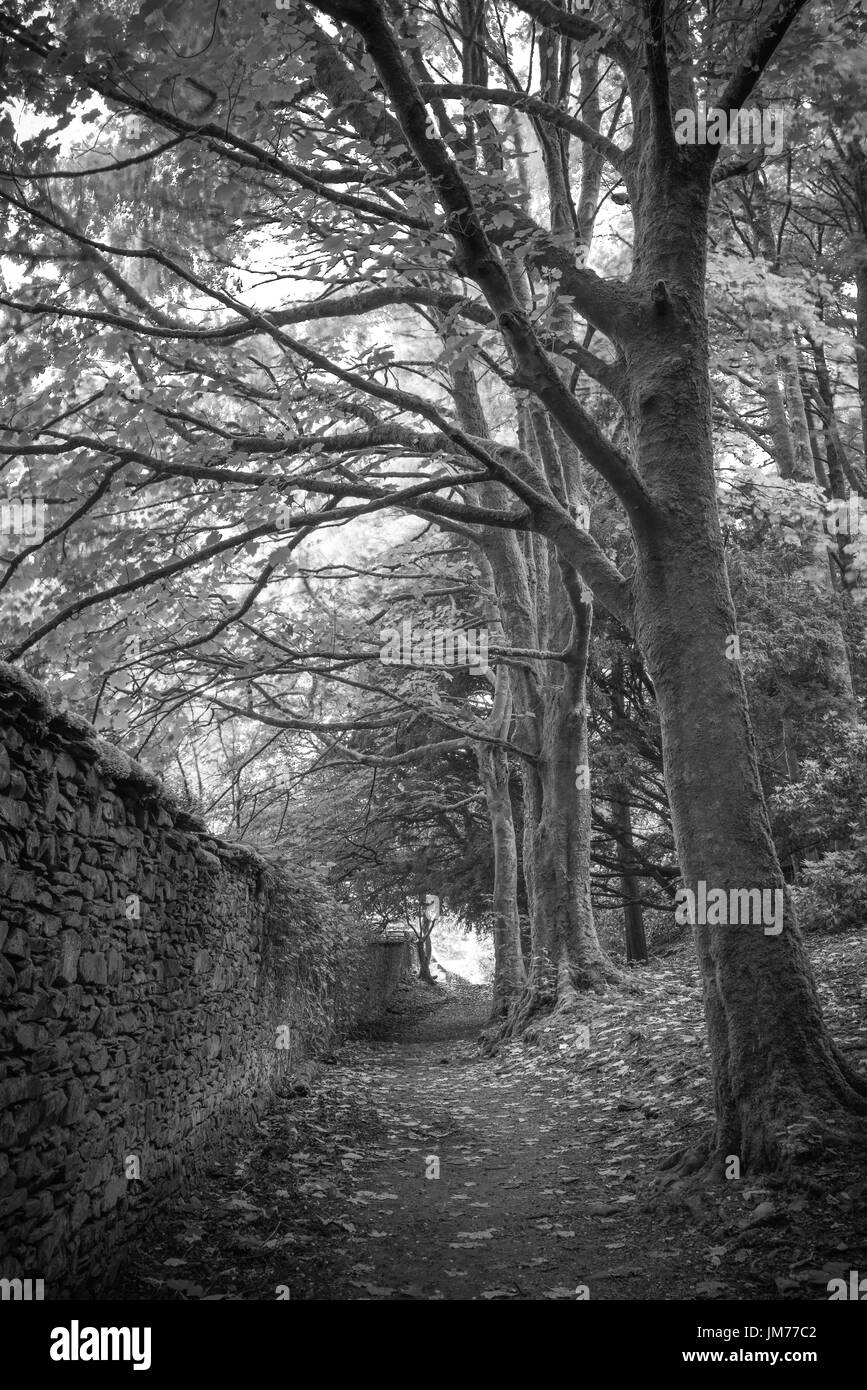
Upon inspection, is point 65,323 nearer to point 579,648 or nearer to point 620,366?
point 620,366

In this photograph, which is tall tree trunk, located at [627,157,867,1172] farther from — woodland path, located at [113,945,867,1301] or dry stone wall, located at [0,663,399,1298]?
dry stone wall, located at [0,663,399,1298]

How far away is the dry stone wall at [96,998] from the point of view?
3.60 metres

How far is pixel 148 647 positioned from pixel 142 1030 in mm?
4976

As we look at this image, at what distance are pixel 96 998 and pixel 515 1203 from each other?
9.98ft

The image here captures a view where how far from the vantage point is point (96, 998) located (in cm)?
438

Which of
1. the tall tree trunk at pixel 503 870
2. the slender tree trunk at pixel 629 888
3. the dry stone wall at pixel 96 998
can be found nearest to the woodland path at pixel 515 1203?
the dry stone wall at pixel 96 998

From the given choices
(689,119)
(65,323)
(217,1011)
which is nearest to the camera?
(689,119)

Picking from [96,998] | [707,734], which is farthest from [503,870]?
[96,998]

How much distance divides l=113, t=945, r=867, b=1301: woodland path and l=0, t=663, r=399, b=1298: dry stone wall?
0.44 m

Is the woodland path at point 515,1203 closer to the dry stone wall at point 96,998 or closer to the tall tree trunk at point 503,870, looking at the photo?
the dry stone wall at point 96,998

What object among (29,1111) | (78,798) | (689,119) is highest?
(689,119)

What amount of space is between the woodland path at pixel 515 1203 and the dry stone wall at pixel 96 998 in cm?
44

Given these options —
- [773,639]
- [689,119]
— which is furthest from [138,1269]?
[773,639]

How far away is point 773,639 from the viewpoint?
13344mm
